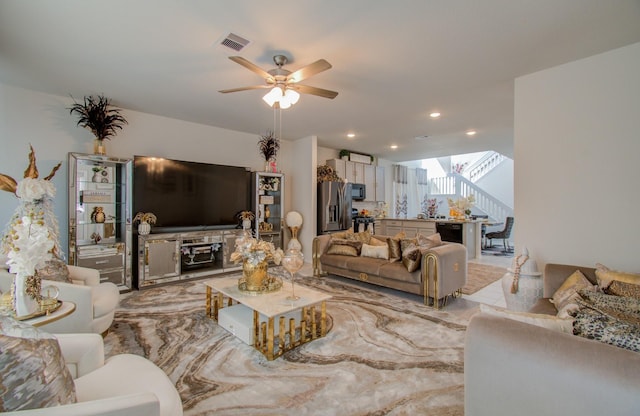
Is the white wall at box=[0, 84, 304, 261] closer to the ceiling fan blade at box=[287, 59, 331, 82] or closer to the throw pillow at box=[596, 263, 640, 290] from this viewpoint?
the ceiling fan blade at box=[287, 59, 331, 82]

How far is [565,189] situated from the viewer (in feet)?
9.21

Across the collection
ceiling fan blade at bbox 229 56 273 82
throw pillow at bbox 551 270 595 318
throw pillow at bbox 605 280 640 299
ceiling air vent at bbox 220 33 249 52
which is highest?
ceiling air vent at bbox 220 33 249 52

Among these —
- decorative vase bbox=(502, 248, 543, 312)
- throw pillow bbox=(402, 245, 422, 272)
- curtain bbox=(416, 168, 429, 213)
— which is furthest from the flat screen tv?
curtain bbox=(416, 168, 429, 213)

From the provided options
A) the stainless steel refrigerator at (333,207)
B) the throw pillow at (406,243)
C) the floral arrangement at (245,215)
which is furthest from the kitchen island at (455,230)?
the floral arrangement at (245,215)

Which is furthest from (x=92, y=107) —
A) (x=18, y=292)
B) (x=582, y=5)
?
(x=582, y=5)

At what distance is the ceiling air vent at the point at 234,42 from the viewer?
232 cm

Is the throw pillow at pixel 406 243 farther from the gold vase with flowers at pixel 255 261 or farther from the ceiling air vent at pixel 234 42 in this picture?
the ceiling air vent at pixel 234 42

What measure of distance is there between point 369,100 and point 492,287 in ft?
11.1

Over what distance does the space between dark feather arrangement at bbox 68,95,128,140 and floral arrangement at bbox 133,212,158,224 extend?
1165 millimetres

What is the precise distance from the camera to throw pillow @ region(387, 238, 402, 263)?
405cm

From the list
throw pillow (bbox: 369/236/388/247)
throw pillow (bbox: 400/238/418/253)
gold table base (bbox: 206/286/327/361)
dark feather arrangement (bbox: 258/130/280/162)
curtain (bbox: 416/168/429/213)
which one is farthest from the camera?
curtain (bbox: 416/168/429/213)

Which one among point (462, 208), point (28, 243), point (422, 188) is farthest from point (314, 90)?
point (422, 188)

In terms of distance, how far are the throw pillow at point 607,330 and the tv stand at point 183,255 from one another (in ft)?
14.4

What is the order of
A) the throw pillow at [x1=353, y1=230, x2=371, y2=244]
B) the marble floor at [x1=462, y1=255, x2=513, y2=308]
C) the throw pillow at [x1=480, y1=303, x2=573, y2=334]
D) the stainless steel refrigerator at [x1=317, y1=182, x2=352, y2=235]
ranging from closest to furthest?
the throw pillow at [x1=480, y1=303, x2=573, y2=334] < the marble floor at [x1=462, y1=255, x2=513, y2=308] < the throw pillow at [x1=353, y1=230, x2=371, y2=244] < the stainless steel refrigerator at [x1=317, y1=182, x2=352, y2=235]
